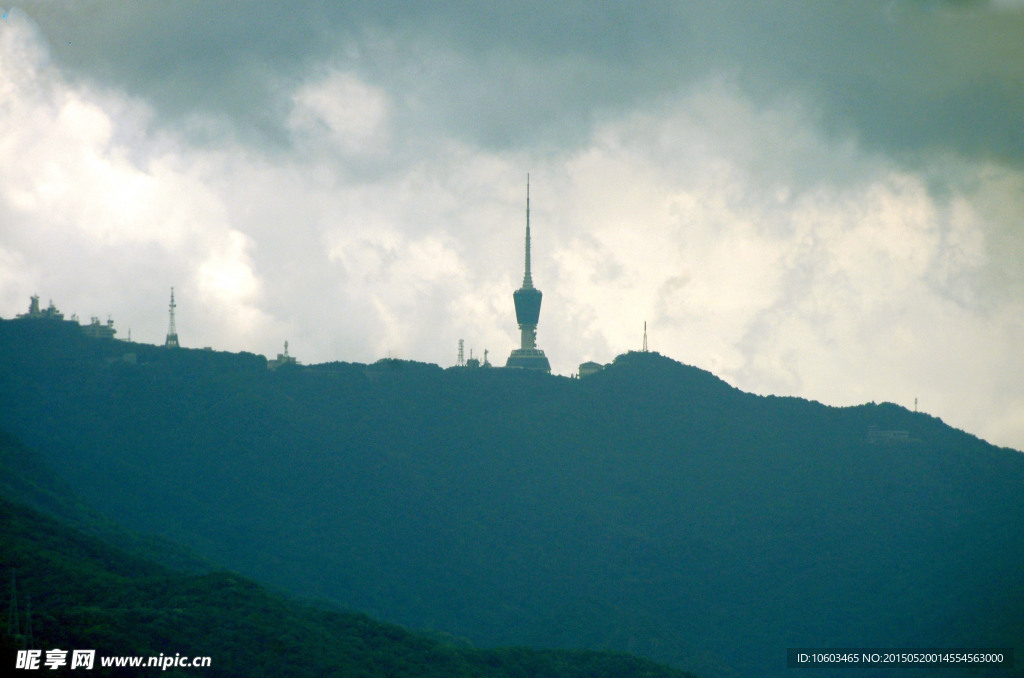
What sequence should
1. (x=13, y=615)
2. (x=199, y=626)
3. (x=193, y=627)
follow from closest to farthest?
1. (x=13, y=615)
2. (x=193, y=627)
3. (x=199, y=626)

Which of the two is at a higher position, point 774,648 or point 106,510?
point 106,510

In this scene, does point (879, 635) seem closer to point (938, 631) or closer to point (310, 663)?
point (938, 631)

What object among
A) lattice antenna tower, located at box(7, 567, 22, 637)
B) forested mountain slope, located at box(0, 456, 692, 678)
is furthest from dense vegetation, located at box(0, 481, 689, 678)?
lattice antenna tower, located at box(7, 567, 22, 637)

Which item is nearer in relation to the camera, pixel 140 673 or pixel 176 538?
pixel 140 673

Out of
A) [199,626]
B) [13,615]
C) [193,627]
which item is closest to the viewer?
[13,615]

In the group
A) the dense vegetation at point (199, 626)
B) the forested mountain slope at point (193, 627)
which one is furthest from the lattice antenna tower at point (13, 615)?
the dense vegetation at point (199, 626)

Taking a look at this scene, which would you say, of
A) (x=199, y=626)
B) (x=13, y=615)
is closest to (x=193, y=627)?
(x=199, y=626)

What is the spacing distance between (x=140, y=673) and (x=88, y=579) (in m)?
17.9

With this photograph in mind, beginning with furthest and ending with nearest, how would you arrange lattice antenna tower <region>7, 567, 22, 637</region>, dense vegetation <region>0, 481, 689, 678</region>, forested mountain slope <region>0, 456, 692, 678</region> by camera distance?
dense vegetation <region>0, 481, 689, 678</region>
forested mountain slope <region>0, 456, 692, 678</region>
lattice antenna tower <region>7, 567, 22, 637</region>

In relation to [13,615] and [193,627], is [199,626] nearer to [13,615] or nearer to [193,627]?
[193,627]

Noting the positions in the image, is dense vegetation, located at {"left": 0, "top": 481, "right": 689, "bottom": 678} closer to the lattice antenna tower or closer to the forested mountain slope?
the forested mountain slope

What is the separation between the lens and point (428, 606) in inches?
7717

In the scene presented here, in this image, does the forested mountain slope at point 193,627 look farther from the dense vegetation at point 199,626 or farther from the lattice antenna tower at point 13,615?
the lattice antenna tower at point 13,615

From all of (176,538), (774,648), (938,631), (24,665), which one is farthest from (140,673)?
(938,631)
